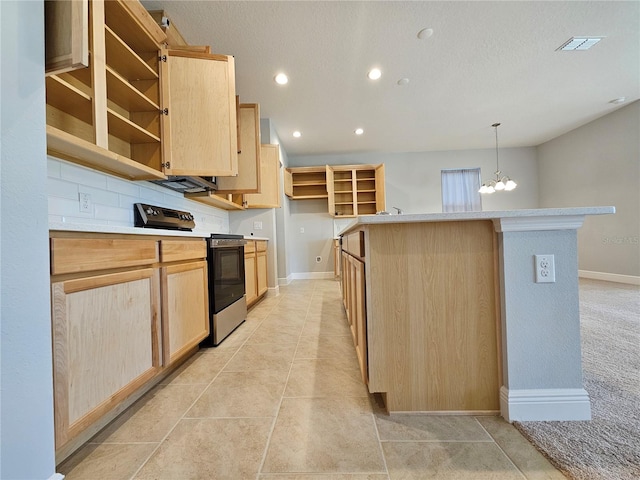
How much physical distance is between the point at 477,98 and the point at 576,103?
5.24ft

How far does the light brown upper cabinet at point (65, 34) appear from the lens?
0.81 meters

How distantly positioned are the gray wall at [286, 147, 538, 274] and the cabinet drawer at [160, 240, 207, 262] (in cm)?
378

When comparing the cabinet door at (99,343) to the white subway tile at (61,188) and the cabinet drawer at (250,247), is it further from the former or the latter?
the cabinet drawer at (250,247)

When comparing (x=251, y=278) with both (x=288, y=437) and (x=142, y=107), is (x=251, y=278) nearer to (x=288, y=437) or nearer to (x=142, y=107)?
(x=142, y=107)

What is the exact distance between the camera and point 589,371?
4.86ft

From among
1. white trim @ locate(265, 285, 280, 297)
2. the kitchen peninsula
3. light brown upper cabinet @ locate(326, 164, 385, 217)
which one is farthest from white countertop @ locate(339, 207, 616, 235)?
light brown upper cabinet @ locate(326, 164, 385, 217)

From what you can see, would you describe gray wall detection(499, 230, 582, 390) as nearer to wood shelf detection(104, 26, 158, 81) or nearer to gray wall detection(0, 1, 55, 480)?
gray wall detection(0, 1, 55, 480)

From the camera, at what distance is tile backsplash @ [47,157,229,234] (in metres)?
1.42

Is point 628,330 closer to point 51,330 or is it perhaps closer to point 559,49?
point 559,49

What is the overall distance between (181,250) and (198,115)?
1154 mm

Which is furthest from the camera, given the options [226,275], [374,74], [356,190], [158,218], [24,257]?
[356,190]

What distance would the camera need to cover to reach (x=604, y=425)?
105 cm

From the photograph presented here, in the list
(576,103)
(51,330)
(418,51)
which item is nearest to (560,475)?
(51,330)

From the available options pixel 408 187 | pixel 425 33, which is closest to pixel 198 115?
pixel 425 33
